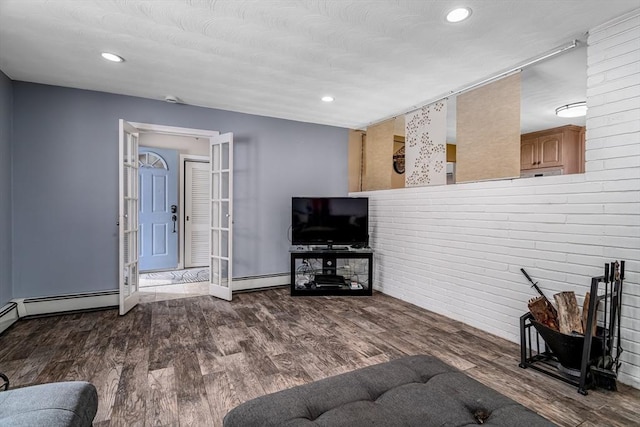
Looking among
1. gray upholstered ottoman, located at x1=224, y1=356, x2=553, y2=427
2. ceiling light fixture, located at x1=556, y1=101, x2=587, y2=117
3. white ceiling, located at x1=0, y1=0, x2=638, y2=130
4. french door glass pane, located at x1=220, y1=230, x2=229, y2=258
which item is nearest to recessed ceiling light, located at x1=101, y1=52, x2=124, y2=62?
white ceiling, located at x1=0, y1=0, x2=638, y2=130

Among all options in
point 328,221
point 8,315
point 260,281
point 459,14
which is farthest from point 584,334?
point 8,315

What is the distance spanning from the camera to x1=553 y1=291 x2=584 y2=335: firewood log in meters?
2.07

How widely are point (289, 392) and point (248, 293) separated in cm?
310

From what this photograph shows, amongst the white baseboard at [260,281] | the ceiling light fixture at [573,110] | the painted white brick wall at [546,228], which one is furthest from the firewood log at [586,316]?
the white baseboard at [260,281]

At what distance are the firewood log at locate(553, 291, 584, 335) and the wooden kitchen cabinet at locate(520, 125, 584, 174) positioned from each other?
314 cm

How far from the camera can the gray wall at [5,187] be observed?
2.88 m

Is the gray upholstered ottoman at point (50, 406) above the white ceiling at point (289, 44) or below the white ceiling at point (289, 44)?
below

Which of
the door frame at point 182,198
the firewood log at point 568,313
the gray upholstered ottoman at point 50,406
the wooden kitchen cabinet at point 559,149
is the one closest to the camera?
the gray upholstered ottoman at point 50,406

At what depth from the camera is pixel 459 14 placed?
197 centimetres

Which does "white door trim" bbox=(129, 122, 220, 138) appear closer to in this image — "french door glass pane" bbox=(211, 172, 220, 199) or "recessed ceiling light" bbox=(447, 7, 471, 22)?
"french door glass pane" bbox=(211, 172, 220, 199)

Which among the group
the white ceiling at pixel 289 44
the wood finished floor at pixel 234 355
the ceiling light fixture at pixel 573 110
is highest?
the white ceiling at pixel 289 44

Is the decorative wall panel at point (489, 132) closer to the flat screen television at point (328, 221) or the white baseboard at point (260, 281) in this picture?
the flat screen television at point (328, 221)

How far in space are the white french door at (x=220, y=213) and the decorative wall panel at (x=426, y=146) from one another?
89.3 inches

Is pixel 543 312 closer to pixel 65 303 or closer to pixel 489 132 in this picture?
pixel 489 132
